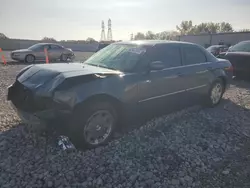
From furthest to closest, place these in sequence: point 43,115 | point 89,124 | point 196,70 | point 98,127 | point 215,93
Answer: point 215,93 → point 196,70 → point 98,127 → point 89,124 → point 43,115

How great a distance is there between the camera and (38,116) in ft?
9.78

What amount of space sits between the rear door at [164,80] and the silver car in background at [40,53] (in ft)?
43.0

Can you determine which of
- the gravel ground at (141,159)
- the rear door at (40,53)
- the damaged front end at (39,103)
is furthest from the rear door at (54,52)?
the damaged front end at (39,103)

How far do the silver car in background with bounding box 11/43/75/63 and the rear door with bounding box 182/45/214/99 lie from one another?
13.0m

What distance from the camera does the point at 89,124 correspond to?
3.25m

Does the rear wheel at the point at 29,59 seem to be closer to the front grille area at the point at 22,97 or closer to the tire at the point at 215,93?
the front grille area at the point at 22,97

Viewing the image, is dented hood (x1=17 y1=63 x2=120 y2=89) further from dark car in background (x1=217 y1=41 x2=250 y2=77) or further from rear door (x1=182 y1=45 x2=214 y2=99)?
dark car in background (x1=217 y1=41 x2=250 y2=77)

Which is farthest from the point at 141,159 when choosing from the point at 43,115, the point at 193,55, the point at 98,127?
the point at 193,55

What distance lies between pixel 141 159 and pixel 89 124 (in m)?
0.91

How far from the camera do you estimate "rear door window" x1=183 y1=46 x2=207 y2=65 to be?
483cm

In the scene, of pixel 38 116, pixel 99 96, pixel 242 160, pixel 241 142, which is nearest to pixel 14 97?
pixel 38 116

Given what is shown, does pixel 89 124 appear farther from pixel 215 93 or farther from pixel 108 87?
pixel 215 93

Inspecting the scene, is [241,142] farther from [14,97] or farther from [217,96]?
[14,97]

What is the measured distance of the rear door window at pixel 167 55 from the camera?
421 centimetres
